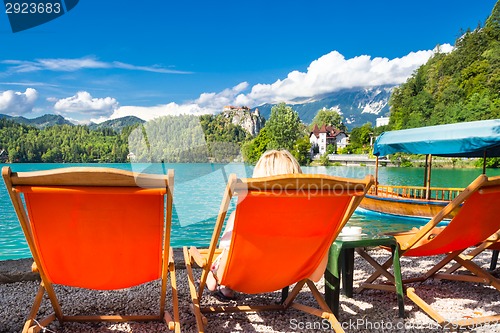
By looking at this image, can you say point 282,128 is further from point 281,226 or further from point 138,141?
point 281,226

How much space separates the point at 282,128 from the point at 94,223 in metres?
60.0

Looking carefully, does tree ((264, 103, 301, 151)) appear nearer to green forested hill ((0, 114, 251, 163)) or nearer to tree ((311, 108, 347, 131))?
green forested hill ((0, 114, 251, 163))

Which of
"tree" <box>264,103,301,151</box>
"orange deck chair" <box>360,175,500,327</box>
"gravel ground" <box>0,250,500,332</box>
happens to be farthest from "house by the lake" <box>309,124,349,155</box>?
"orange deck chair" <box>360,175,500,327</box>

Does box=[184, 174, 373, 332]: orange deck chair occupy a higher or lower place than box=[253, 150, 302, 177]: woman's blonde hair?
lower

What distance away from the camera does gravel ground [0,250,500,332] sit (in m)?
2.15

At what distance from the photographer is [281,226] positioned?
181 centimetres

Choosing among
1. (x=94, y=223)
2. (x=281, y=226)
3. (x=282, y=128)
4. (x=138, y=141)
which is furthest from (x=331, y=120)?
(x=94, y=223)

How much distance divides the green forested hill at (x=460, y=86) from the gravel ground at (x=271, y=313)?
40922 mm

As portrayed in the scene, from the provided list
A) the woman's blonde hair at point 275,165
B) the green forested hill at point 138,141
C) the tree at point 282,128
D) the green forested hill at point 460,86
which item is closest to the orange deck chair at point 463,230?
the woman's blonde hair at point 275,165

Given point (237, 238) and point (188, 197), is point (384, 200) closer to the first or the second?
point (237, 238)

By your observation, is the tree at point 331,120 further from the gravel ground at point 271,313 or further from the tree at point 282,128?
the gravel ground at point 271,313

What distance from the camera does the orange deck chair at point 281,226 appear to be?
5.42 ft

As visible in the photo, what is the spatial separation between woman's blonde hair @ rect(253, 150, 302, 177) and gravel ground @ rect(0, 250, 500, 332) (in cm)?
80

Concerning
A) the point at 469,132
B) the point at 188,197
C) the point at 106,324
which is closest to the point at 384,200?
the point at 469,132
